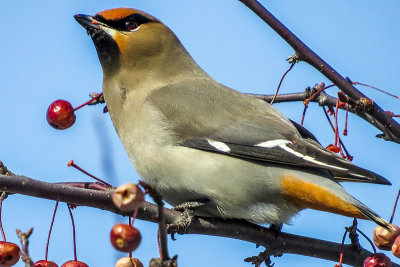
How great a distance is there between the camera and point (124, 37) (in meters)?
4.18

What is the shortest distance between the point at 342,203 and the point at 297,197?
279 millimetres

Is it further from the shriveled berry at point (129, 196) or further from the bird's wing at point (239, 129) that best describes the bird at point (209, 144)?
the shriveled berry at point (129, 196)

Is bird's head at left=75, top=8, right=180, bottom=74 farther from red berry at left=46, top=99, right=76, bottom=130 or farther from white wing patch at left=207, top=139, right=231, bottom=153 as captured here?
white wing patch at left=207, top=139, right=231, bottom=153

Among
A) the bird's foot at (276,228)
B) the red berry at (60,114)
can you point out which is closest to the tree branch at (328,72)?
the bird's foot at (276,228)

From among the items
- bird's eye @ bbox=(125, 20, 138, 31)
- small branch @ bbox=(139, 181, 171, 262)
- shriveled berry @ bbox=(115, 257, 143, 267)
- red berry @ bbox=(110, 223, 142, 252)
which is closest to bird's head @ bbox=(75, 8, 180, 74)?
bird's eye @ bbox=(125, 20, 138, 31)

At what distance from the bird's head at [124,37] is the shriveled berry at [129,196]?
228 centimetres

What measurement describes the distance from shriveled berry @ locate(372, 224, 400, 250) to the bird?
0.43ft

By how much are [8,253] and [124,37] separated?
5.91 feet

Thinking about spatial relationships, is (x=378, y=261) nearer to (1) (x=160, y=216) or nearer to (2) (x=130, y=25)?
(1) (x=160, y=216)

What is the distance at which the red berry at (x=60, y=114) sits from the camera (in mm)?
3697

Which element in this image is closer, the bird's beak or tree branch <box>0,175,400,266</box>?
tree branch <box>0,175,400,266</box>

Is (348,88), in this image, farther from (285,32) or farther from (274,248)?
(274,248)

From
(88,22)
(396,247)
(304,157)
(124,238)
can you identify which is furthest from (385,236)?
(88,22)

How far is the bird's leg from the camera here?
3.03 meters
